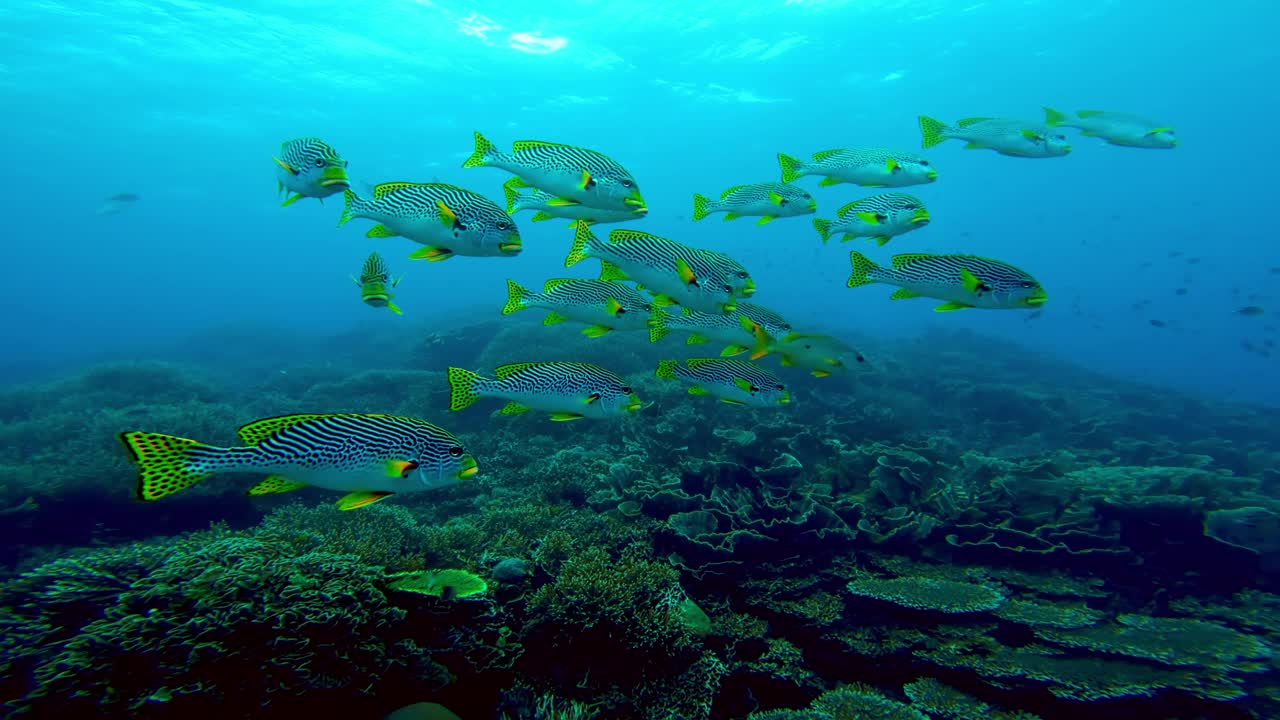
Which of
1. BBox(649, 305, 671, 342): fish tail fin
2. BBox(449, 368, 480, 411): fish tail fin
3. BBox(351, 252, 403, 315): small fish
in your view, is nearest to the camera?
BBox(449, 368, 480, 411): fish tail fin

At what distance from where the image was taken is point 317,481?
123 inches

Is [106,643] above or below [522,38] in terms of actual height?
below

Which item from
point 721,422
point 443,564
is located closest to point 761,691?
point 443,564

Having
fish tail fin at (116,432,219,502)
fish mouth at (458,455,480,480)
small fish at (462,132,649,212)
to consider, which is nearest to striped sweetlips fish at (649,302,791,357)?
small fish at (462,132,649,212)

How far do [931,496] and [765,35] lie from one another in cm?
3505

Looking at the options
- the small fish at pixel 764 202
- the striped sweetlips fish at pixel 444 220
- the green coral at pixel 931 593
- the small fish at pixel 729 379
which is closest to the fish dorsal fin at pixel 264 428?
the striped sweetlips fish at pixel 444 220

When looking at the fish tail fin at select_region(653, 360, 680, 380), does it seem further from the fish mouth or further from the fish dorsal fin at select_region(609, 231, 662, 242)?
the fish mouth

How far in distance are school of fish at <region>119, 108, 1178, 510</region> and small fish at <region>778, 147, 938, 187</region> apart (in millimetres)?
22

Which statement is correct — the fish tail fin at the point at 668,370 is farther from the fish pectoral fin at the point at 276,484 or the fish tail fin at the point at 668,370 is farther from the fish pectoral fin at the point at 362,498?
the fish pectoral fin at the point at 276,484

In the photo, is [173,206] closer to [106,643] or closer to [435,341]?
[435,341]

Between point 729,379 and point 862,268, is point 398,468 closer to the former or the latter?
point 729,379

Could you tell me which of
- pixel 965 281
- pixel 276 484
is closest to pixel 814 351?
pixel 965 281

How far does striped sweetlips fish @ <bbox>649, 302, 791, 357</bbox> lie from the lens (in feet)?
19.2

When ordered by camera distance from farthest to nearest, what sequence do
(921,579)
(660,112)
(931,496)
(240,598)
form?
(660,112), (931,496), (921,579), (240,598)
